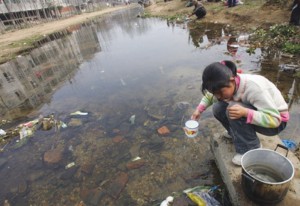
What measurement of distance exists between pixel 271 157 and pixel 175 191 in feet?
3.90

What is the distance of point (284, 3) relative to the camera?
29.3 ft

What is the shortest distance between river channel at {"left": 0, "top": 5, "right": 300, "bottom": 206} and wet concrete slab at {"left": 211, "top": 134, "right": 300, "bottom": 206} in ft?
1.33

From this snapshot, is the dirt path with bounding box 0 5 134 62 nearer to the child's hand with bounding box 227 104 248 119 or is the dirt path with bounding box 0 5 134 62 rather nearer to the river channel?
the river channel

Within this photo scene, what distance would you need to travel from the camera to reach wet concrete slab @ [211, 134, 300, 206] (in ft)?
6.00

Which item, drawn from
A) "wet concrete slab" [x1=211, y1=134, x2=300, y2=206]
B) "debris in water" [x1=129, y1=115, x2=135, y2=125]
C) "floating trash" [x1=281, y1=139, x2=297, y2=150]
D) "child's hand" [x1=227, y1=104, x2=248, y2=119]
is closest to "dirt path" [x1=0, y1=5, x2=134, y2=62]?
"debris in water" [x1=129, y1=115, x2=135, y2=125]

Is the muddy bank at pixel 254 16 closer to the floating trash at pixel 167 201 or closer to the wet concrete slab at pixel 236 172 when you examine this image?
the wet concrete slab at pixel 236 172

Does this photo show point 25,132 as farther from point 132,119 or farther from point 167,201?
point 167,201

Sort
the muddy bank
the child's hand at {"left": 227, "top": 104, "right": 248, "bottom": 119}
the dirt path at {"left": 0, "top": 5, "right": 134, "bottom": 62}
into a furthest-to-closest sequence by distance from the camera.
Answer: the dirt path at {"left": 0, "top": 5, "right": 134, "bottom": 62}, the muddy bank, the child's hand at {"left": 227, "top": 104, "right": 248, "bottom": 119}

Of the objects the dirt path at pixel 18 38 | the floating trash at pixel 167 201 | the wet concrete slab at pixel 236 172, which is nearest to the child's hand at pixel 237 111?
the wet concrete slab at pixel 236 172

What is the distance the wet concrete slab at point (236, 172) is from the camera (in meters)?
1.83

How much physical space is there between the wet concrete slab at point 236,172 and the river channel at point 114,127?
40cm

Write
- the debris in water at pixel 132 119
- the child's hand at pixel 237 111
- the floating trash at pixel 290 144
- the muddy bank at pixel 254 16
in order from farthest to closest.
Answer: the muddy bank at pixel 254 16
the debris in water at pixel 132 119
the floating trash at pixel 290 144
the child's hand at pixel 237 111

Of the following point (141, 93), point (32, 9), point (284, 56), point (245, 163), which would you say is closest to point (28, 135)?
point (141, 93)

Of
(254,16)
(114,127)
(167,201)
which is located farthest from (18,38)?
(167,201)
